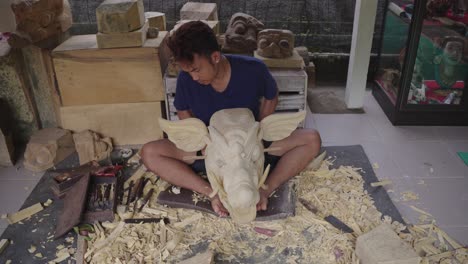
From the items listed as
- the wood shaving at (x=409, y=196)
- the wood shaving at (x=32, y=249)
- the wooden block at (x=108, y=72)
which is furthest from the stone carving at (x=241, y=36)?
the wood shaving at (x=32, y=249)

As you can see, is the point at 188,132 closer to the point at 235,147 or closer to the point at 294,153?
the point at 235,147

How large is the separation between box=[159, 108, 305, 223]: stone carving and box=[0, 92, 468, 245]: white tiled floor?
131 centimetres

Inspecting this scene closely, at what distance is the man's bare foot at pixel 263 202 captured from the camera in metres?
3.02

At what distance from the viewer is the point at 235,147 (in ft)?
8.23

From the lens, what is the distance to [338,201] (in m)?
3.28

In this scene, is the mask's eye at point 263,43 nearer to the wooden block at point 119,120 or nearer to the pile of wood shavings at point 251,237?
the wooden block at point 119,120

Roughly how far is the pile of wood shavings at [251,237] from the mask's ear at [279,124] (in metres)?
0.69

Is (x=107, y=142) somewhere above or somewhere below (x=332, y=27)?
below

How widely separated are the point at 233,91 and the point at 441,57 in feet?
8.16

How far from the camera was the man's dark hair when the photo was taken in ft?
8.63

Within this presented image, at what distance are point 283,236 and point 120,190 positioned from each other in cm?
141

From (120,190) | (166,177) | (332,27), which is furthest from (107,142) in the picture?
(332,27)

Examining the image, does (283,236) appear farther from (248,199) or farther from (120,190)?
(120,190)

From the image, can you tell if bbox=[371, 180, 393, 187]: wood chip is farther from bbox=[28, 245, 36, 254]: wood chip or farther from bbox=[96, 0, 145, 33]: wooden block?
bbox=[28, 245, 36, 254]: wood chip
